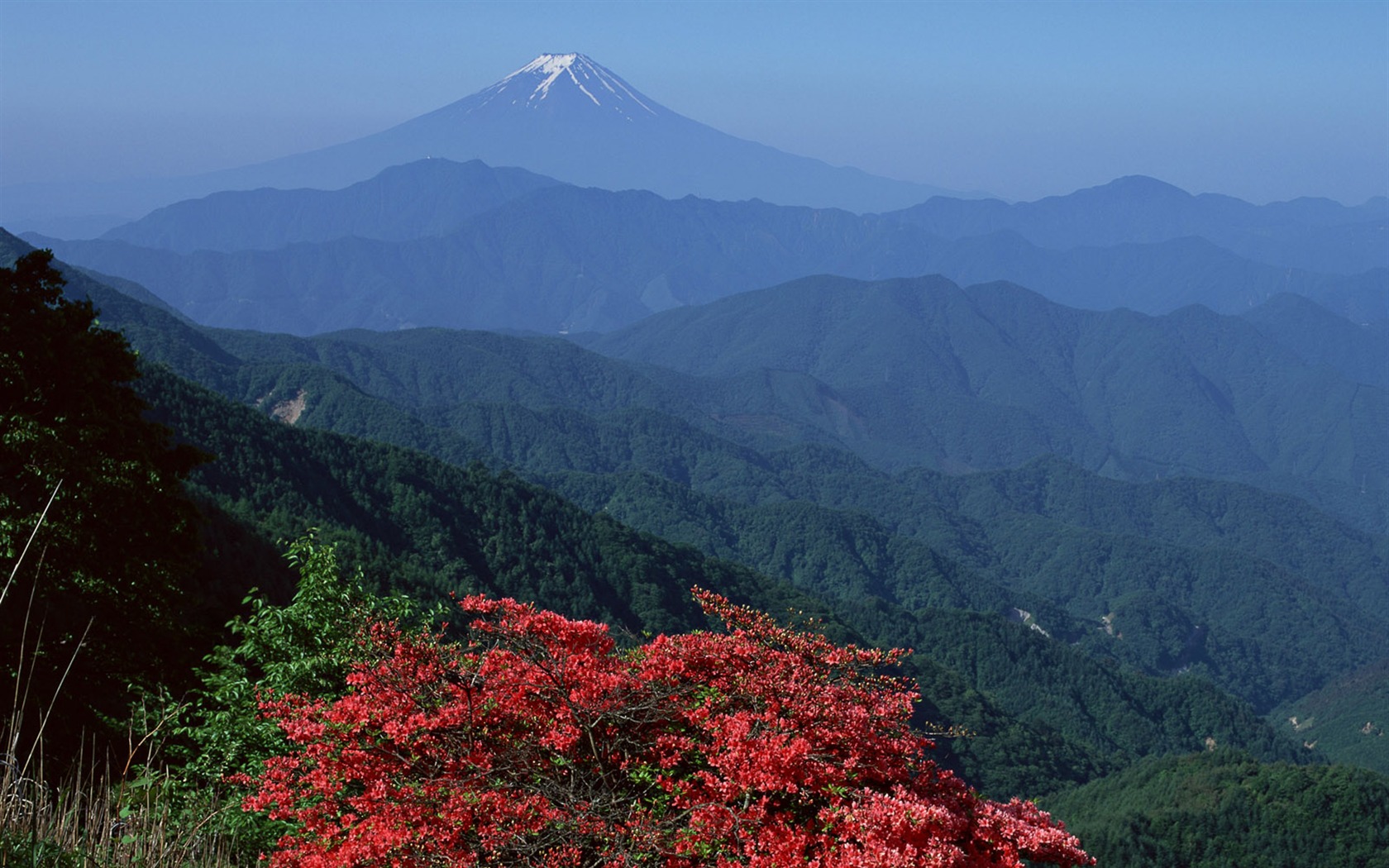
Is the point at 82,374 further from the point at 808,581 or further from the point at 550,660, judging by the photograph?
the point at 808,581

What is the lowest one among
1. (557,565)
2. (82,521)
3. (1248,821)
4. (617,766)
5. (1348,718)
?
(1348,718)

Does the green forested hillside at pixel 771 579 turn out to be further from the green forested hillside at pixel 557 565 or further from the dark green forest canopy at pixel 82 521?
the dark green forest canopy at pixel 82 521

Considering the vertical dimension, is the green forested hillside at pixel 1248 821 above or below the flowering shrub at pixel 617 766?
below

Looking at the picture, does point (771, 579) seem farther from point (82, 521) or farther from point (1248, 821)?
point (82, 521)

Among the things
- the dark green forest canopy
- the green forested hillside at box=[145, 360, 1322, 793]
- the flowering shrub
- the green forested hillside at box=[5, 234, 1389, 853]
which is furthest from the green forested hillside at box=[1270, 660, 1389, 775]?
the dark green forest canopy

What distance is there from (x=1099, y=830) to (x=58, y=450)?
53942 mm

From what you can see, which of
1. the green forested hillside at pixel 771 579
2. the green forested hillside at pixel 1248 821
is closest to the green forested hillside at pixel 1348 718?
the green forested hillside at pixel 771 579

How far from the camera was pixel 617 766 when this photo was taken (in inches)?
414

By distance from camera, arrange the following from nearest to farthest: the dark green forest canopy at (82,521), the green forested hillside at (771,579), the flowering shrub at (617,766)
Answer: the flowering shrub at (617,766)
the dark green forest canopy at (82,521)
the green forested hillside at (771,579)

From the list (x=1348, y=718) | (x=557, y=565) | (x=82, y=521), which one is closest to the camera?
(x=82, y=521)

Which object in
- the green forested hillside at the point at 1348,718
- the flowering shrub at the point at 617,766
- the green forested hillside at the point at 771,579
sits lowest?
the green forested hillside at the point at 1348,718

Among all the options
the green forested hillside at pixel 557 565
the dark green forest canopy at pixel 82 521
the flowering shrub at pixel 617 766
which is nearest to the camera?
the flowering shrub at pixel 617 766

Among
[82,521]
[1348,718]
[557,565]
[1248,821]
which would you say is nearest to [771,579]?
[557,565]

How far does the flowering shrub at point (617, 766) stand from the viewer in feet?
29.8
